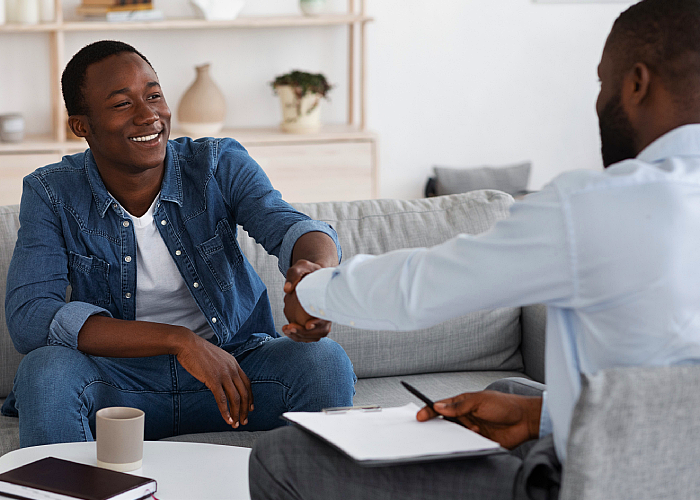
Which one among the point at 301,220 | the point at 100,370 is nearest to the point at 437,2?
the point at 301,220

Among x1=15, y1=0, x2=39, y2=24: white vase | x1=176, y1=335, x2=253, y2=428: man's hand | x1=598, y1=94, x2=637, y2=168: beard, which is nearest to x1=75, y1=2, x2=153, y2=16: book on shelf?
x1=15, y1=0, x2=39, y2=24: white vase

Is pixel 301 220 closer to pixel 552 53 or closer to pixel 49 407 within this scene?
pixel 49 407

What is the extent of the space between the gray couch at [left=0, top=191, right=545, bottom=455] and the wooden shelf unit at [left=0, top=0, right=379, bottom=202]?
1647 mm

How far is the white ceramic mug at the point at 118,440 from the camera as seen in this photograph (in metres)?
1.13

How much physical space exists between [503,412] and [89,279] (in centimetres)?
93

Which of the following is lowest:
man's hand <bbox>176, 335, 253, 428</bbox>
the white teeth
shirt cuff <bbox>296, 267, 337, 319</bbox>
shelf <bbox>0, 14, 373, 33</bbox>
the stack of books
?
man's hand <bbox>176, 335, 253, 428</bbox>

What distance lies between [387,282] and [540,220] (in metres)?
0.22

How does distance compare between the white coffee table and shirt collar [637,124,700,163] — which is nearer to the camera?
shirt collar [637,124,700,163]

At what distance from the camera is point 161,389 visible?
1524mm

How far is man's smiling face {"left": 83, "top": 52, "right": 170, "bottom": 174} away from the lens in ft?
5.23

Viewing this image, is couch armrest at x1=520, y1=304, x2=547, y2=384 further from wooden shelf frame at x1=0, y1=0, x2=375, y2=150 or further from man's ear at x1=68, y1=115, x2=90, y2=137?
wooden shelf frame at x1=0, y1=0, x2=375, y2=150

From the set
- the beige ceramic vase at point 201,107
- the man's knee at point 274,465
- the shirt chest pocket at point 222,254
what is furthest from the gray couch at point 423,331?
the beige ceramic vase at point 201,107

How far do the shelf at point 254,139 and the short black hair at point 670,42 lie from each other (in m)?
2.74

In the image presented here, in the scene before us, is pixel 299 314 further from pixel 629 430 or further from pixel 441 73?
pixel 441 73
